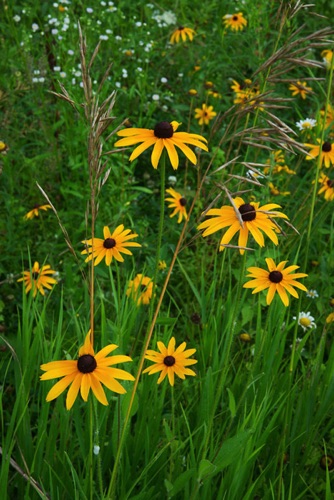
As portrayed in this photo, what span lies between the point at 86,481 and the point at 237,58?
123 inches

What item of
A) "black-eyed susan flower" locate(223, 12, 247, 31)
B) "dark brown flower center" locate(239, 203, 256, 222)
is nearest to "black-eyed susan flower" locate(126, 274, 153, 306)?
"dark brown flower center" locate(239, 203, 256, 222)

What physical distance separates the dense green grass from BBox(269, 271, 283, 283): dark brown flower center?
7 cm

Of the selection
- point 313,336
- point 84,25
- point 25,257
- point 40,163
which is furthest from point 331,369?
point 84,25

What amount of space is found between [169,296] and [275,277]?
3.35 feet

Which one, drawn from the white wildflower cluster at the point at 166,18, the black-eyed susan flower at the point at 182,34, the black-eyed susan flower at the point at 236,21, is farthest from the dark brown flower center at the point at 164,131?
the white wildflower cluster at the point at 166,18

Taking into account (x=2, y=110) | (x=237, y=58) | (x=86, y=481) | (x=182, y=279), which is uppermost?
(x=237, y=58)

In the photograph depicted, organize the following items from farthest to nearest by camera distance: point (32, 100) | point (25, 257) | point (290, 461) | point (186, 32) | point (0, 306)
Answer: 1. point (186, 32)
2. point (32, 100)
3. point (25, 257)
4. point (0, 306)
5. point (290, 461)

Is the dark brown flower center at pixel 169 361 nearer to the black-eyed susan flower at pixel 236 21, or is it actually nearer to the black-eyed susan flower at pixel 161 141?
the black-eyed susan flower at pixel 161 141

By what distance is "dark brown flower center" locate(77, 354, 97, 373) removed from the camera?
0.98 metres

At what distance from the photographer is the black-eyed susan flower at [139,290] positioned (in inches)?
68.8

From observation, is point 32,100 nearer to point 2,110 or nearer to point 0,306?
point 2,110

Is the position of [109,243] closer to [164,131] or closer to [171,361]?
[171,361]

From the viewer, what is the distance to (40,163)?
10.0 feet

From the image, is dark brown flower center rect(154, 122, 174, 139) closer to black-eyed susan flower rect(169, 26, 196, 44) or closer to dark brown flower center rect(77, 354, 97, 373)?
dark brown flower center rect(77, 354, 97, 373)
